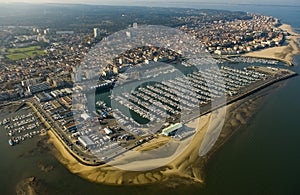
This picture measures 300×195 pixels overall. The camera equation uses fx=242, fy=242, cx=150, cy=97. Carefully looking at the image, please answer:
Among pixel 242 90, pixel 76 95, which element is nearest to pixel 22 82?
pixel 76 95

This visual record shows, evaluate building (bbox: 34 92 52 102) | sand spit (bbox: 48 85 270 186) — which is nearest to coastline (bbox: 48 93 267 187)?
sand spit (bbox: 48 85 270 186)

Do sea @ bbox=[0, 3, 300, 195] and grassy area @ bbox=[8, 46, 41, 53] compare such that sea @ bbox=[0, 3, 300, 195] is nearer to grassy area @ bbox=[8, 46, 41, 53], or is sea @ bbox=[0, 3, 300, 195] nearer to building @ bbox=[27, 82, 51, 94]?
building @ bbox=[27, 82, 51, 94]

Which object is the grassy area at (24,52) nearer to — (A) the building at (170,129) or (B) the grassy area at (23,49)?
(B) the grassy area at (23,49)

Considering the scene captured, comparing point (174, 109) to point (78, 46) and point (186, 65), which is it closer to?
point (186, 65)

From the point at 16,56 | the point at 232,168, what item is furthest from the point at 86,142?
the point at 16,56

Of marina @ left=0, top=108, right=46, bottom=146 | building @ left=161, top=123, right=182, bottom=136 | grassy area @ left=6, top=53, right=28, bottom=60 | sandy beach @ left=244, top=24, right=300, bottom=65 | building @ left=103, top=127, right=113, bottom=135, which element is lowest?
marina @ left=0, top=108, right=46, bottom=146

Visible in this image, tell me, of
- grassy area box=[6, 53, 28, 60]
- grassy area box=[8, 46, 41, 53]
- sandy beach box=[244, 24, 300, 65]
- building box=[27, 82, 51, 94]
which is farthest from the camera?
grassy area box=[8, 46, 41, 53]

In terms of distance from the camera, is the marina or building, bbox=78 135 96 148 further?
the marina
